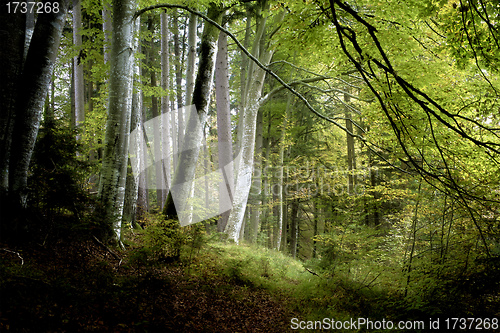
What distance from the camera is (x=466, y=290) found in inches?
145

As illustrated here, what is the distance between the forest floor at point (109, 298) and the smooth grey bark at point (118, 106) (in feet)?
3.68

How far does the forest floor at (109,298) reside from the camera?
258cm

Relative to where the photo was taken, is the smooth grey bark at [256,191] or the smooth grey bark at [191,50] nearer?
the smooth grey bark at [191,50]

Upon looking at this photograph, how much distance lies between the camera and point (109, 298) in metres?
3.15

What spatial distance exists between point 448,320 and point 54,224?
606 centimetres

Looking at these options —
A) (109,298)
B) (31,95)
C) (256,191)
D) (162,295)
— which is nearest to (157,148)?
(256,191)

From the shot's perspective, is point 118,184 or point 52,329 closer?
point 52,329

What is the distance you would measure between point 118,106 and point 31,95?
1.33 meters

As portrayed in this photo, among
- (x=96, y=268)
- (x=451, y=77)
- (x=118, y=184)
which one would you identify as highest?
(x=451, y=77)

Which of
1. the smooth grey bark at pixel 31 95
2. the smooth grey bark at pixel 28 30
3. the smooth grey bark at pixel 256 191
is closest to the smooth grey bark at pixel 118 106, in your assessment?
the smooth grey bark at pixel 31 95

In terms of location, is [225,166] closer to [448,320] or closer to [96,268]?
[96,268]

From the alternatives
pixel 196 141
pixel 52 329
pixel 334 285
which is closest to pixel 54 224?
pixel 52 329

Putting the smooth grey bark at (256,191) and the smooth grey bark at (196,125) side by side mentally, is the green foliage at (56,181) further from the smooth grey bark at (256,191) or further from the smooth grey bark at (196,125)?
the smooth grey bark at (256,191)

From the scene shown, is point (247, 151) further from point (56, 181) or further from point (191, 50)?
point (56, 181)
